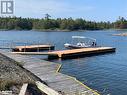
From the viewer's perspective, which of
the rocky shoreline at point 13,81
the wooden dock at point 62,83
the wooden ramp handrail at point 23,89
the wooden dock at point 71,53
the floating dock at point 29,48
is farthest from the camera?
the floating dock at point 29,48

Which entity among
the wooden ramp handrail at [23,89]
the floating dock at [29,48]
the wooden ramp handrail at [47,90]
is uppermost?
the wooden ramp handrail at [23,89]

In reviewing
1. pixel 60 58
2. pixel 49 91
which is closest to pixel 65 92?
pixel 49 91

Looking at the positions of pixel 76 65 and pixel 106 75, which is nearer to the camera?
pixel 106 75

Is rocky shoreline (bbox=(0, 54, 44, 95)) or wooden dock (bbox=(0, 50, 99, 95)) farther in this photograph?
wooden dock (bbox=(0, 50, 99, 95))

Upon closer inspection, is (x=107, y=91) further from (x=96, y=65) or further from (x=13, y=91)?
(x=96, y=65)

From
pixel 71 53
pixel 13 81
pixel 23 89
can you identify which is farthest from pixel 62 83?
pixel 71 53

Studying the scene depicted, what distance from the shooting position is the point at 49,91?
1666 centimetres

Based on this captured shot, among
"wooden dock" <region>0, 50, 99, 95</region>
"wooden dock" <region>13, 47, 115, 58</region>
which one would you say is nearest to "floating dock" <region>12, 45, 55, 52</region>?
"wooden dock" <region>13, 47, 115, 58</region>

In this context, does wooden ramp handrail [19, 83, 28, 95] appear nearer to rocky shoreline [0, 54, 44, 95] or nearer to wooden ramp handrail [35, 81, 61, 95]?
rocky shoreline [0, 54, 44, 95]

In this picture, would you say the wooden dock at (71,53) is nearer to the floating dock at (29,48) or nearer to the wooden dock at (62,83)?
the floating dock at (29,48)

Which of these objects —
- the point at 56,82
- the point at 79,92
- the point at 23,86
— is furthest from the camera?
the point at 56,82

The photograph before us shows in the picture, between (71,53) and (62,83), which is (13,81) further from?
(71,53)

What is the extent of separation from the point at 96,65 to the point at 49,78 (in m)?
16.7

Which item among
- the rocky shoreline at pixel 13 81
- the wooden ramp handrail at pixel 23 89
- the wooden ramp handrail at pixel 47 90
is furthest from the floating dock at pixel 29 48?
the wooden ramp handrail at pixel 23 89
